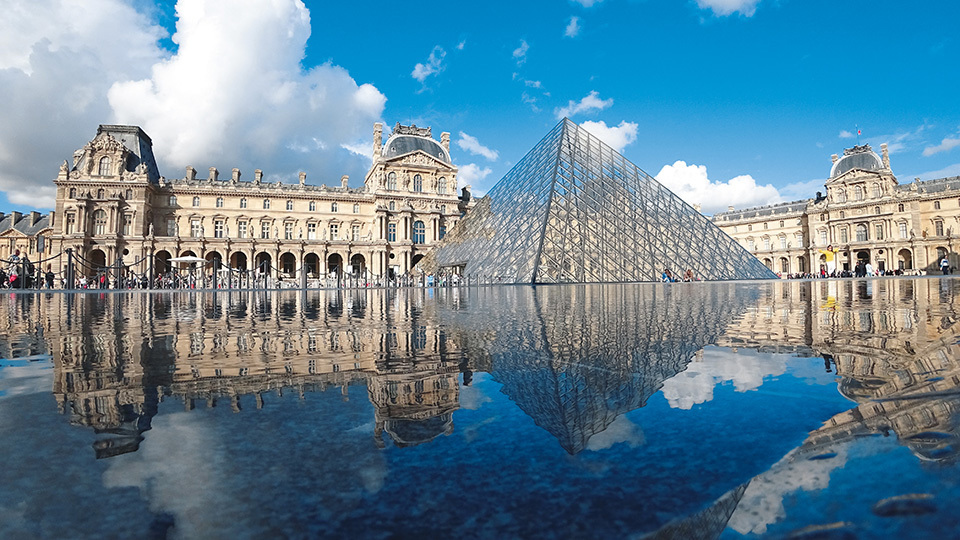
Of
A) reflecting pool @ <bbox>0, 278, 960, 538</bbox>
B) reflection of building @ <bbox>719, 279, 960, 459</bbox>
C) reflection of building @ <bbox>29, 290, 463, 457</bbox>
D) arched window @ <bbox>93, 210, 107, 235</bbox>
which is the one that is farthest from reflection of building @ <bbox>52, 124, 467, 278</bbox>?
reflecting pool @ <bbox>0, 278, 960, 538</bbox>

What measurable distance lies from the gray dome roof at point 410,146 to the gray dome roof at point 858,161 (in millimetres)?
38833

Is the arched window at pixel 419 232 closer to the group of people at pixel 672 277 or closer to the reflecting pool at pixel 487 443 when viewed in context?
the group of people at pixel 672 277

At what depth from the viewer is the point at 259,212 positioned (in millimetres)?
39281

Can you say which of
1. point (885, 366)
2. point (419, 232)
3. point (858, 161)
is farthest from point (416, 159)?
point (858, 161)

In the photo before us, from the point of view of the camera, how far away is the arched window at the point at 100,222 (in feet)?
112

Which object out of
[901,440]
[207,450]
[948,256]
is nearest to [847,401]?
[901,440]

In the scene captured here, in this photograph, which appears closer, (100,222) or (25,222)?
(100,222)

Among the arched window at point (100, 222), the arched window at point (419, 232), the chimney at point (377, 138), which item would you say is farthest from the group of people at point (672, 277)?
the arched window at point (100, 222)

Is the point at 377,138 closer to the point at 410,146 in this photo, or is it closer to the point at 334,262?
the point at 410,146

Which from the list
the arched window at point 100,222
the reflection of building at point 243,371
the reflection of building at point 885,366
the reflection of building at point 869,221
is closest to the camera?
the reflection of building at point 885,366

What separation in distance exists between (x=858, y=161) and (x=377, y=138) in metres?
45.7

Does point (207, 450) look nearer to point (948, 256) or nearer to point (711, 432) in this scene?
point (711, 432)

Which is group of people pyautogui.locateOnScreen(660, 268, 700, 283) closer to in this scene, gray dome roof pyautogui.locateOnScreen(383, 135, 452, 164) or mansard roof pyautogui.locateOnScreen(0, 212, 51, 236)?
gray dome roof pyautogui.locateOnScreen(383, 135, 452, 164)

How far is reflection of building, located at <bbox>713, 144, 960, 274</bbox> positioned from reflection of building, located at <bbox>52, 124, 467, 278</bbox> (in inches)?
1463
